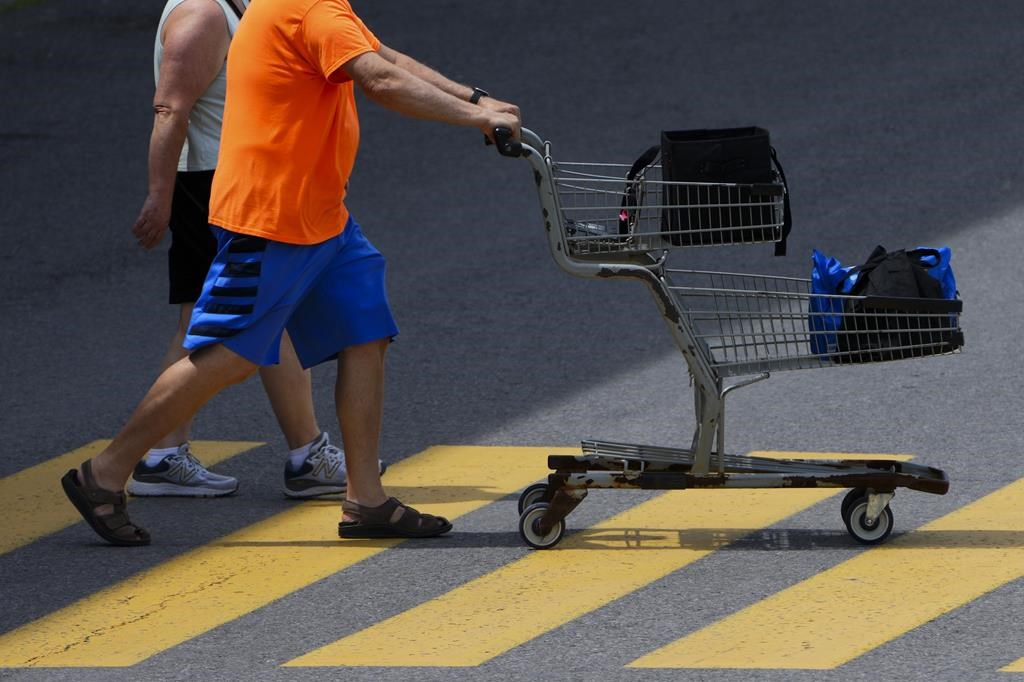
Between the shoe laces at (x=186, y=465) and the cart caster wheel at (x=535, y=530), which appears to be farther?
the shoe laces at (x=186, y=465)

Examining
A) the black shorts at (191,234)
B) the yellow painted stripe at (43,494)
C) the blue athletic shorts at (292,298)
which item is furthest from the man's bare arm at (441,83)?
the yellow painted stripe at (43,494)

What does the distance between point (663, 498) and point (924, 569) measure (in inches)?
45.3

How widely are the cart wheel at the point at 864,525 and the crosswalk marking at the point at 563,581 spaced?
38 centimetres

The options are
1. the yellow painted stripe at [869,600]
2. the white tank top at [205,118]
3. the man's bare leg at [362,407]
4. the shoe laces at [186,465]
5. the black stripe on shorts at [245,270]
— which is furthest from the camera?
the shoe laces at [186,465]

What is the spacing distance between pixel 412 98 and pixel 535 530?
58.5 inches

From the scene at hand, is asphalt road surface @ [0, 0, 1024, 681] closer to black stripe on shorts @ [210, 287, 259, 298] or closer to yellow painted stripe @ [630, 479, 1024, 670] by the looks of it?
yellow painted stripe @ [630, 479, 1024, 670]

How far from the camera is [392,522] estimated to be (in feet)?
20.6

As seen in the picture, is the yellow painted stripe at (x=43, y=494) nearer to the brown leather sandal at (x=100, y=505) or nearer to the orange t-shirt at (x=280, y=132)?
the brown leather sandal at (x=100, y=505)

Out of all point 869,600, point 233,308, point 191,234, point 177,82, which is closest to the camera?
point 869,600

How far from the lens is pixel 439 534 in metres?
6.31

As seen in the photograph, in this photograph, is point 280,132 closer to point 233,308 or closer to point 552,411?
A: point 233,308

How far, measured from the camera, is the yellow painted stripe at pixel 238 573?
5.42 m

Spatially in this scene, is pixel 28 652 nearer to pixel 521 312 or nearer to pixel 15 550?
pixel 15 550

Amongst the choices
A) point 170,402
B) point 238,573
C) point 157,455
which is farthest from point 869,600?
point 157,455
